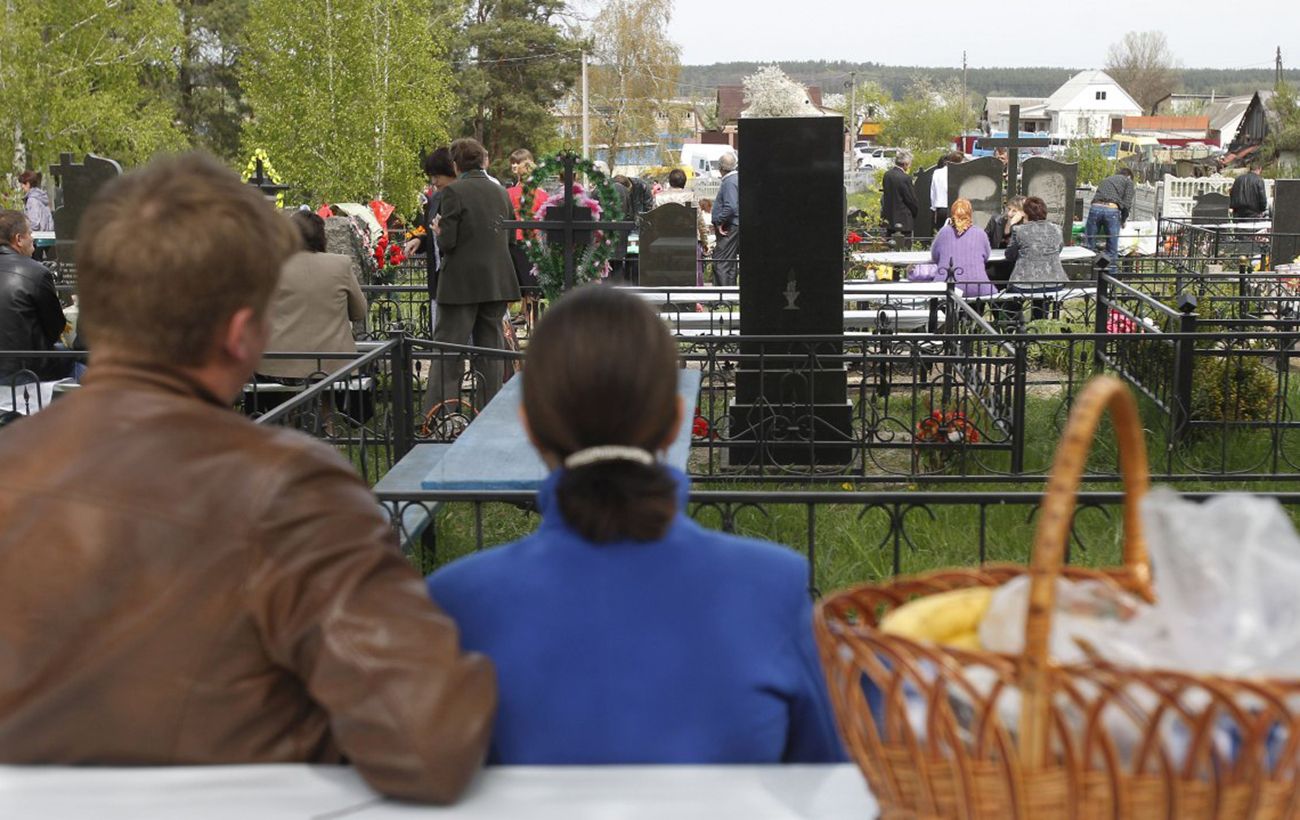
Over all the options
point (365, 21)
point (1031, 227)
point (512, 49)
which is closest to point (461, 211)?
point (1031, 227)

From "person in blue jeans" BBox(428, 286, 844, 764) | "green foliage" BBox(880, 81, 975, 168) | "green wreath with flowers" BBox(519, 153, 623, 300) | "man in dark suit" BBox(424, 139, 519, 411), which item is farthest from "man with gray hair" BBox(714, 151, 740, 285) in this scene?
"green foliage" BBox(880, 81, 975, 168)

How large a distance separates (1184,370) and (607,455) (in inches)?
265

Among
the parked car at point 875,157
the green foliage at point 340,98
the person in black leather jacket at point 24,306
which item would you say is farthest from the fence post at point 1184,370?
the parked car at point 875,157

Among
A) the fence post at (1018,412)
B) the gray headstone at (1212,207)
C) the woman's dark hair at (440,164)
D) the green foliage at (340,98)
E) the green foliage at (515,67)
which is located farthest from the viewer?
the green foliage at (515,67)

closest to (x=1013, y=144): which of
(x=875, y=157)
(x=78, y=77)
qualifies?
(x=78, y=77)

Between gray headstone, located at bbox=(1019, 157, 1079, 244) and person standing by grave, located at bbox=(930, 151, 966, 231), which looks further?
gray headstone, located at bbox=(1019, 157, 1079, 244)

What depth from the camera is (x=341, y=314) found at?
8.02 metres

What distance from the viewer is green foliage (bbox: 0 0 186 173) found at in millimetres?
22312

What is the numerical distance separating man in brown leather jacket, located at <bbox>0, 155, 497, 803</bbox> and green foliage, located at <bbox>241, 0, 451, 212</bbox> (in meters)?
20.7

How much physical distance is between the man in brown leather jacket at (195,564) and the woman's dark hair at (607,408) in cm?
23

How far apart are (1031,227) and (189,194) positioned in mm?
11696

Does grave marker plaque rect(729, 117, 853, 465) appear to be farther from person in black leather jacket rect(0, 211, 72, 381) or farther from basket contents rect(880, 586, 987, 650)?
basket contents rect(880, 586, 987, 650)

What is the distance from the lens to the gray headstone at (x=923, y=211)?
21.0 meters

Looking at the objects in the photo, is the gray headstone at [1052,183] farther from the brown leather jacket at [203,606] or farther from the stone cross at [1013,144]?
the brown leather jacket at [203,606]
